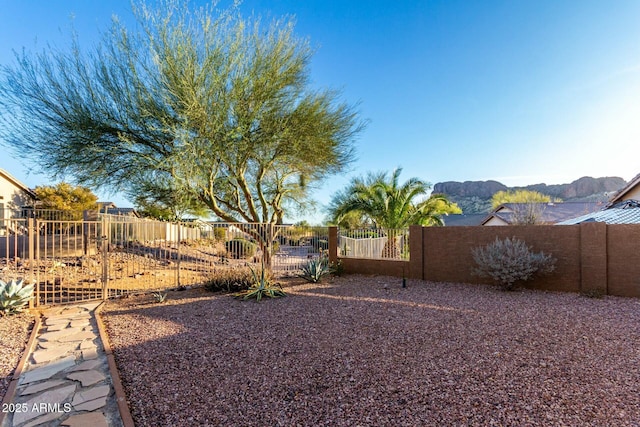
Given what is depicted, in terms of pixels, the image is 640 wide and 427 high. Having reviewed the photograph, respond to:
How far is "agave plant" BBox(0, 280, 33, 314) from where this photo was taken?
236 inches

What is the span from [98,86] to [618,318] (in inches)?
495

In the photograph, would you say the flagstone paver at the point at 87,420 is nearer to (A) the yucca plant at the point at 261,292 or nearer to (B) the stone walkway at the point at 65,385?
(B) the stone walkway at the point at 65,385

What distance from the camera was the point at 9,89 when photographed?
7859 mm

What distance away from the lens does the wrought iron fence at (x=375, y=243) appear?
11.5 metres

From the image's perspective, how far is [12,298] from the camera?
19.9 feet

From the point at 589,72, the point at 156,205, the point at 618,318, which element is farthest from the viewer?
the point at 156,205

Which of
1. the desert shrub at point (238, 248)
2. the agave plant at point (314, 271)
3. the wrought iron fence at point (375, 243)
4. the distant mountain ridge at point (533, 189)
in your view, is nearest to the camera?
the agave plant at point (314, 271)

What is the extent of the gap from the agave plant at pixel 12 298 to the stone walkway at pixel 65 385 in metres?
1.19

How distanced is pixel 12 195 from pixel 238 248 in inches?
813

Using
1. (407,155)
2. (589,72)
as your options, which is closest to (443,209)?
(407,155)

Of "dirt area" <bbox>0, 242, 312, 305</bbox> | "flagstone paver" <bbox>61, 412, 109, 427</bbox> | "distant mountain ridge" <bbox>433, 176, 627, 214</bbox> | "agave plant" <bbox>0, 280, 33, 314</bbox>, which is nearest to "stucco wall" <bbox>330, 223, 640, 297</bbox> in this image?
"dirt area" <bbox>0, 242, 312, 305</bbox>

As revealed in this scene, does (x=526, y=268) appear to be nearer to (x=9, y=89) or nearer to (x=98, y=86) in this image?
(x=98, y=86)

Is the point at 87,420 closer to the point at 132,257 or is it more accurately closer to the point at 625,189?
the point at 132,257

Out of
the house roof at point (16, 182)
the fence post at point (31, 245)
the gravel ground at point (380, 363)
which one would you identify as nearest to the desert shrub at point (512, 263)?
the gravel ground at point (380, 363)
